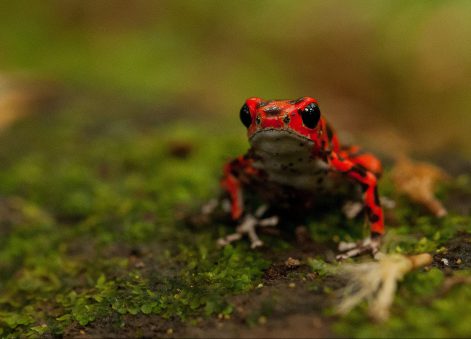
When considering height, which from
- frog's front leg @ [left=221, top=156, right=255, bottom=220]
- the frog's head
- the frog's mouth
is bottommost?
frog's front leg @ [left=221, top=156, right=255, bottom=220]

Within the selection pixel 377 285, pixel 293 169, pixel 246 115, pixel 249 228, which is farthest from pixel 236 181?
pixel 377 285

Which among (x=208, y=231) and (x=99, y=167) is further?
(x=99, y=167)

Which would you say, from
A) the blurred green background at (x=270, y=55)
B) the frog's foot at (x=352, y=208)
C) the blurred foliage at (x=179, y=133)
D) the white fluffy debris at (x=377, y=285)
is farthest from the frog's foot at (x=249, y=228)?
the blurred green background at (x=270, y=55)

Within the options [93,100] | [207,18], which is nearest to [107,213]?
[93,100]

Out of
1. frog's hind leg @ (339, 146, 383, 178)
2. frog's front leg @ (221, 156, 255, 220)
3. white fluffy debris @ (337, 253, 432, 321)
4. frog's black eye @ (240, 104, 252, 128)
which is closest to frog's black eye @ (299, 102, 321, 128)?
frog's black eye @ (240, 104, 252, 128)

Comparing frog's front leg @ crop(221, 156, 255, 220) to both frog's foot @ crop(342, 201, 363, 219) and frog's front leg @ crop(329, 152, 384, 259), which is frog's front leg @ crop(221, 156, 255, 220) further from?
frog's foot @ crop(342, 201, 363, 219)

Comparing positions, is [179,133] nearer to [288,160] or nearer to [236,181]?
[236,181]

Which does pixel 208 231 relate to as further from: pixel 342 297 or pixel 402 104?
pixel 402 104

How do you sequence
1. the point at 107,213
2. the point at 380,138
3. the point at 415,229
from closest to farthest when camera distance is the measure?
the point at 415,229 < the point at 107,213 < the point at 380,138
